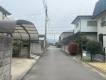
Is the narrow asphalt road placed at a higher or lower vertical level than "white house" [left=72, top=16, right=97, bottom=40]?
lower

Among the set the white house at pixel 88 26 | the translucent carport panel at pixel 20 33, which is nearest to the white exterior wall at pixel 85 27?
the white house at pixel 88 26

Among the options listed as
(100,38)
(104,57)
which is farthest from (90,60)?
(100,38)

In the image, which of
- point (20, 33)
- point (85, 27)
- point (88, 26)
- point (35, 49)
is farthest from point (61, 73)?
point (85, 27)

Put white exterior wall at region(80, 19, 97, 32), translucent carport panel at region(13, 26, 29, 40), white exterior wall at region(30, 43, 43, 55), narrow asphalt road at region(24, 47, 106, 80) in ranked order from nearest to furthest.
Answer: narrow asphalt road at region(24, 47, 106, 80) < translucent carport panel at region(13, 26, 29, 40) < white exterior wall at region(30, 43, 43, 55) < white exterior wall at region(80, 19, 97, 32)

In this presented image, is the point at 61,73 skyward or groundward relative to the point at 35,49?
groundward

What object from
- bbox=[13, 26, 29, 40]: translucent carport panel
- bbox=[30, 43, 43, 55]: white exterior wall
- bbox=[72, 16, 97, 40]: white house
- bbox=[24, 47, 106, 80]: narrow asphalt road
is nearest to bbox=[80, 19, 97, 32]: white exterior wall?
bbox=[72, 16, 97, 40]: white house

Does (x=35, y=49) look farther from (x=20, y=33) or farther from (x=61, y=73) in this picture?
(x=61, y=73)

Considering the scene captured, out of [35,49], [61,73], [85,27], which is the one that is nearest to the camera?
Result: [61,73]

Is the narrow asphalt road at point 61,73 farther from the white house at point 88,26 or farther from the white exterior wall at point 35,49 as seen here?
the white house at point 88,26

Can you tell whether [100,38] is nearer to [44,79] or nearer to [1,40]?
[44,79]

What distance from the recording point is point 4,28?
12602mm

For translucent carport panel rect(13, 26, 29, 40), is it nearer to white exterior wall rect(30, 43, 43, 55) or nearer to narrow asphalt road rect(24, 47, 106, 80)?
narrow asphalt road rect(24, 47, 106, 80)

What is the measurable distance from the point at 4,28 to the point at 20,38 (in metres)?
25.0

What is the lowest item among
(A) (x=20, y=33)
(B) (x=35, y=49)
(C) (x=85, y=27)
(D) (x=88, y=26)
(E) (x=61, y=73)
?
(E) (x=61, y=73)
